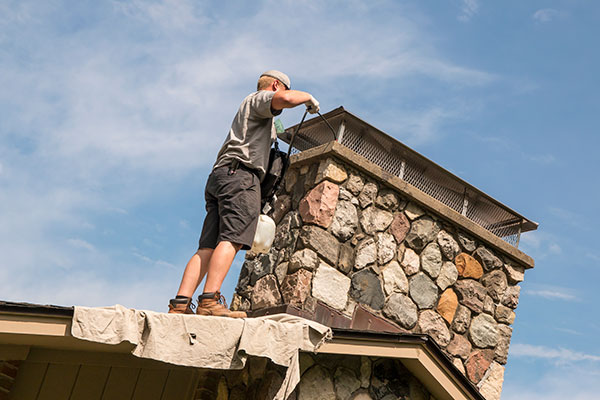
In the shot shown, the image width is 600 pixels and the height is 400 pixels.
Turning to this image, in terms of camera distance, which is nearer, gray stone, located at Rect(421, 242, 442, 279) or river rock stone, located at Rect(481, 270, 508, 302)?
gray stone, located at Rect(421, 242, 442, 279)

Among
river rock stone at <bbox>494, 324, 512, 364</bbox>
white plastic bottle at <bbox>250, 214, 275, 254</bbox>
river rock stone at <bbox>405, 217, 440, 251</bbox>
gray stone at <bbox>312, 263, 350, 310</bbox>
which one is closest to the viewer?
white plastic bottle at <bbox>250, 214, 275, 254</bbox>

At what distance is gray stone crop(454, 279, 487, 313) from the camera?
302 inches

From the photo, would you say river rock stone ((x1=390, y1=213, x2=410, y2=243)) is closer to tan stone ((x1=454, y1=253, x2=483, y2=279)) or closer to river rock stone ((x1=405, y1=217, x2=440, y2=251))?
river rock stone ((x1=405, y1=217, x2=440, y2=251))

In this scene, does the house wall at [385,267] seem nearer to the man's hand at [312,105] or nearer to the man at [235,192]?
the man at [235,192]

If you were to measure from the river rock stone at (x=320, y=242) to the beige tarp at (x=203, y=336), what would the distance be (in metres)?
1.88

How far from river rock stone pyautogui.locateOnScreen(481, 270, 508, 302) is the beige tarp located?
3700 mm

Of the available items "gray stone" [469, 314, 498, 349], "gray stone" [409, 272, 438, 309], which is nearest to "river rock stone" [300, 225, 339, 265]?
"gray stone" [409, 272, 438, 309]

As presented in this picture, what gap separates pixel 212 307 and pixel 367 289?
2.45m

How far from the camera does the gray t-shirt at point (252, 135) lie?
5.21 metres

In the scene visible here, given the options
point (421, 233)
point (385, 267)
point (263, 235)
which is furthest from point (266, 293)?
point (421, 233)

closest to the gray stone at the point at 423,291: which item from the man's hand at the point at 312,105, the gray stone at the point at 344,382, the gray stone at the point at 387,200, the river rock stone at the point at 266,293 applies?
the gray stone at the point at 387,200

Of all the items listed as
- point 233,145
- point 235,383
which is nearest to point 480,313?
Answer: point 235,383

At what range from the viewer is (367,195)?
7117 mm

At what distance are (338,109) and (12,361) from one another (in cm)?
385
